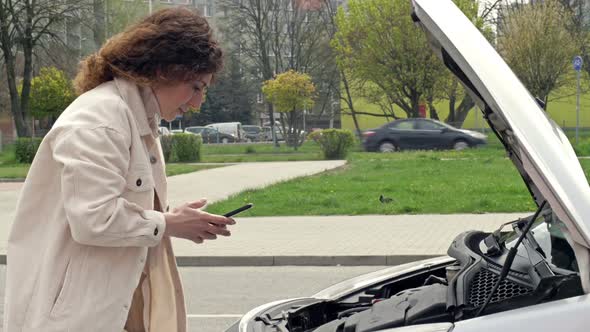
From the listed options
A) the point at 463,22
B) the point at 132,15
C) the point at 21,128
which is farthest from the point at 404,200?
the point at 132,15

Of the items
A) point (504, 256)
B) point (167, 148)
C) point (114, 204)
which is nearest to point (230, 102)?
point (167, 148)

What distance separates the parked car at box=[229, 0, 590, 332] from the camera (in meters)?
2.18

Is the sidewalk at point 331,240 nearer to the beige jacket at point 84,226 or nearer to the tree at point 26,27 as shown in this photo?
the beige jacket at point 84,226

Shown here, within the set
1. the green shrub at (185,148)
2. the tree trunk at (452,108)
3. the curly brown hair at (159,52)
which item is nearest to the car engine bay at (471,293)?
the curly brown hair at (159,52)

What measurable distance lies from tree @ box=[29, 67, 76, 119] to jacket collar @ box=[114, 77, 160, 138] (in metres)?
38.7

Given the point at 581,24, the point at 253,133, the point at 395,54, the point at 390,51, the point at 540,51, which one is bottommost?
the point at 253,133

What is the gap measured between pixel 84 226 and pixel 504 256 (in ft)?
4.71

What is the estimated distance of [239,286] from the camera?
8383mm

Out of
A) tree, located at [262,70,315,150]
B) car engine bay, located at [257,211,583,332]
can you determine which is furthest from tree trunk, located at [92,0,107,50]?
car engine bay, located at [257,211,583,332]

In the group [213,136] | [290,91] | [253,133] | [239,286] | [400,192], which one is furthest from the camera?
[253,133]

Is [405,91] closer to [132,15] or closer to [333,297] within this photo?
[132,15]

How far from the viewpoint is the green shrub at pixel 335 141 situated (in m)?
28.8

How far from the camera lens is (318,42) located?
172 feet

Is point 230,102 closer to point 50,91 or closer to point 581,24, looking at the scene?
point 50,91
